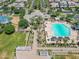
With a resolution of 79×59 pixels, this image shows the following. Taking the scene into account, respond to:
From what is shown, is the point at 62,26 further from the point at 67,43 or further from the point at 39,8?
the point at 39,8

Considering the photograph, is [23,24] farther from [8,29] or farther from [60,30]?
[60,30]

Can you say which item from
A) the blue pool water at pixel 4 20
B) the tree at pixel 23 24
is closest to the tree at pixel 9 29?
the tree at pixel 23 24

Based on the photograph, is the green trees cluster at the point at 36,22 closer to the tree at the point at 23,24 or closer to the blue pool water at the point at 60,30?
the tree at the point at 23,24

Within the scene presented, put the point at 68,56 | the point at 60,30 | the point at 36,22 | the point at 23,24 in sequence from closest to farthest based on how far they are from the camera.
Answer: the point at 68,56
the point at 60,30
the point at 23,24
the point at 36,22

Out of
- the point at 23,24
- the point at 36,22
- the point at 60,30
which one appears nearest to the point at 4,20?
the point at 23,24

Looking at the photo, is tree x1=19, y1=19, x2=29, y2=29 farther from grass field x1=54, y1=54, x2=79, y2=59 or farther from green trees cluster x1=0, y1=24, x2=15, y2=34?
grass field x1=54, y1=54, x2=79, y2=59
